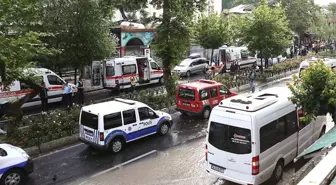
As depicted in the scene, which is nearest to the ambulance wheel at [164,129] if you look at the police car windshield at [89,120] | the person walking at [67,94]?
the police car windshield at [89,120]

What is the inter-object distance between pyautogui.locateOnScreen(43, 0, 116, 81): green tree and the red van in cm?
775

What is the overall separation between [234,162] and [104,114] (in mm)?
5131

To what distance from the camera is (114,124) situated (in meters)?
12.8

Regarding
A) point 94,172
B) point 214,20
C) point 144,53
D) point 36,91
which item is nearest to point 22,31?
point 36,91

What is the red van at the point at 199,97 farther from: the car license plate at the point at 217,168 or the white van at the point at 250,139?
the car license plate at the point at 217,168

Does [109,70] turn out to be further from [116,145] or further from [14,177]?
[14,177]

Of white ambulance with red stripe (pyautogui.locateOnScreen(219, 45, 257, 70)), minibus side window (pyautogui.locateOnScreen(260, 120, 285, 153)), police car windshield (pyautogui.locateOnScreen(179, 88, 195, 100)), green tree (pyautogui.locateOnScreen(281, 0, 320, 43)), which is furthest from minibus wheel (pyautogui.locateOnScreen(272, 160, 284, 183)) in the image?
green tree (pyautogui.locateOnScreen(281, 0, 320, 43))

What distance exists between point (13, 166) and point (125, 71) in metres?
14.6

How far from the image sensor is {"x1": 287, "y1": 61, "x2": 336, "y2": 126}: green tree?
922 centimetres

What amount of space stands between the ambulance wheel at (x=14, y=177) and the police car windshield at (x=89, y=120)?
Answer: 2.96 meters

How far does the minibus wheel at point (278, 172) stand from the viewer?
1011cm

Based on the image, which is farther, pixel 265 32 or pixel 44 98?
pixel 265 32

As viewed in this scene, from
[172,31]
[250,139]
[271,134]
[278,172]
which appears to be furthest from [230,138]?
[172,31]

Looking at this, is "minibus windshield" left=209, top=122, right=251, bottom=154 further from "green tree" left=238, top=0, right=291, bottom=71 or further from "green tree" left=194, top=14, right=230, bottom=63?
"green tree" left=194, top=14, right=230, bottom=63
